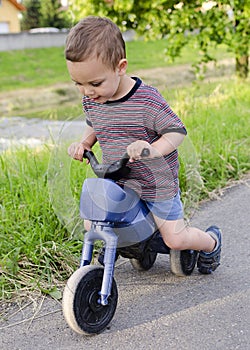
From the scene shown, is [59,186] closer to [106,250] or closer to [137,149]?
[106,250]

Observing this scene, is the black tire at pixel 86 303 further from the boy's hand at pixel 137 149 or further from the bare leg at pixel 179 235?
the boy's hand at pixel 137 149

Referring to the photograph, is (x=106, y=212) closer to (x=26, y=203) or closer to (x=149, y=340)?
(x=149, y=340)

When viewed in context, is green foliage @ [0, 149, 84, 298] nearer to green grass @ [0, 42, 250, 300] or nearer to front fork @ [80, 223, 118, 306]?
green grass @ [0, 42, 250, 300]

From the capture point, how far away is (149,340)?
2436 mm

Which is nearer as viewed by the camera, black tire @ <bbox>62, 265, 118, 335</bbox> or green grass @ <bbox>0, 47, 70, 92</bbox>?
black tire @ <bbox>62, 265, 118, 335</bbox>

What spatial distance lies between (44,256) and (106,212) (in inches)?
30.4

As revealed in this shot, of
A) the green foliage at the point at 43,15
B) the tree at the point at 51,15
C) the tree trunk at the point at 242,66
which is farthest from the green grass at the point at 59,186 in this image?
the tree at the point at 51,15

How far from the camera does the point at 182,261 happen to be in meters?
2.92

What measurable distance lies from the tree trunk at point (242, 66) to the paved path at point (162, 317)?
210 inches

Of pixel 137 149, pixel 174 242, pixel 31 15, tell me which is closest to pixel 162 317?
pixel 174 242

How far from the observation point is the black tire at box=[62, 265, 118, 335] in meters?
2.33

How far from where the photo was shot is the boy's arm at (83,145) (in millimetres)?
2621

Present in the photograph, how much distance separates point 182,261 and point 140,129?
0.79 meters

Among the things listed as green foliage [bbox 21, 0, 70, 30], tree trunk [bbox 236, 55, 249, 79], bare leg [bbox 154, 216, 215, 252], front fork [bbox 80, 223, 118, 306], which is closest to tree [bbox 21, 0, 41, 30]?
green foliage [bbox 21, 0, 70, 30]
